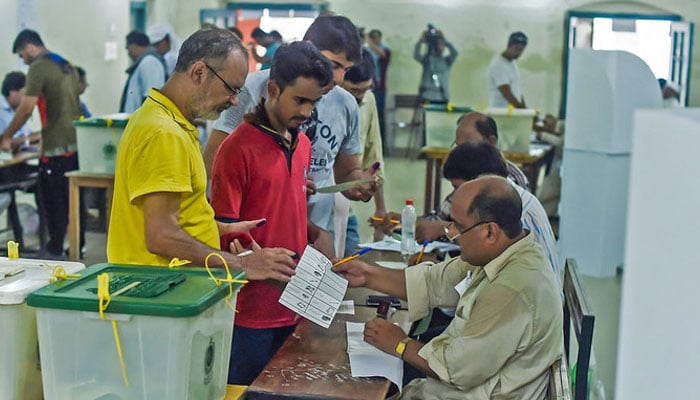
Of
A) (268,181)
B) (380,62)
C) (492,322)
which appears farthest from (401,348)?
(380,62)

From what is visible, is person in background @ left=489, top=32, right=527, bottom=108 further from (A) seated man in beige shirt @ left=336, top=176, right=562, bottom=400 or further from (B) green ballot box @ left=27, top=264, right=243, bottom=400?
(B) green ballot box @ left=27, top=264, right=243, bottom=400

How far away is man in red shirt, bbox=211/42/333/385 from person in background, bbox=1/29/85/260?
375 centimetres

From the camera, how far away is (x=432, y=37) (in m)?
10.6

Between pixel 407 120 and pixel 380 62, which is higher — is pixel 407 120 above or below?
below

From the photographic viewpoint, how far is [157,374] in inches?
58.7

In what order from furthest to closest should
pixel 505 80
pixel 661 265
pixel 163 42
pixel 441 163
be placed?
pixel 505 80, pixel 163 42, pixel 441 163, pixel 661 265

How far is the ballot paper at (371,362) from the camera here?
6.45 ft

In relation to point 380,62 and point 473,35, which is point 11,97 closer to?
point 380,62

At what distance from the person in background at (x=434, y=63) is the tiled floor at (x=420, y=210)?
946 millimetres

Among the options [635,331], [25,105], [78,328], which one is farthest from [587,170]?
[635,331]

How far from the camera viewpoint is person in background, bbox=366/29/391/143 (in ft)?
34.8

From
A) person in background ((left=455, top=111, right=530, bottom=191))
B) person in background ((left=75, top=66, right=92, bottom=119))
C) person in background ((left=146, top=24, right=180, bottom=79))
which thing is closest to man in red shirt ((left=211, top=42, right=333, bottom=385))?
person in background ((left=455, top=111, right=530, bottom=191))

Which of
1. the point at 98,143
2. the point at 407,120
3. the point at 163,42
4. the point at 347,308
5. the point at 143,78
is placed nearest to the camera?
the point at 347,308

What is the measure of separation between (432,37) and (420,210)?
3419 mm
